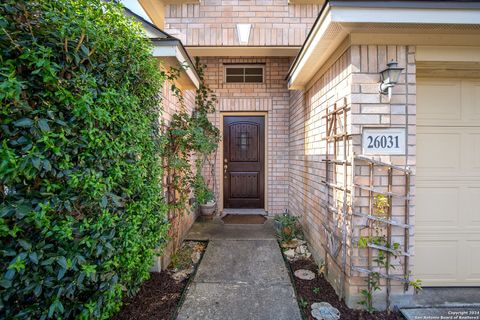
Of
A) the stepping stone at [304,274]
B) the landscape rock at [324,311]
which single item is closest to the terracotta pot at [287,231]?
the stepping stone at [304,274]

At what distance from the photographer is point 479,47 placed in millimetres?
2051

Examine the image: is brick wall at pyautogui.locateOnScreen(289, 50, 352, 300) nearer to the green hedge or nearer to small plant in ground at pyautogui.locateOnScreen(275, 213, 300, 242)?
small plant in ground at pyautogui.locateOnScreen(275, 213, 300, 242)

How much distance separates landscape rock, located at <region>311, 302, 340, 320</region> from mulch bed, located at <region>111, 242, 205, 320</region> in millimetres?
1142

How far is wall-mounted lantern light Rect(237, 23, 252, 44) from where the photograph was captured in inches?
151

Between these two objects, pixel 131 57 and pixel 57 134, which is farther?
pixel 131 57

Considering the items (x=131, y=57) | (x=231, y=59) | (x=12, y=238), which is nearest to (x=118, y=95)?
(x=131, y=57)

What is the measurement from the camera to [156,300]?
2176mm

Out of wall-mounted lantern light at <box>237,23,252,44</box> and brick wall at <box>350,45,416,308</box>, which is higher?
wall-mounted lantern light at <box>237,23,252,44</box>

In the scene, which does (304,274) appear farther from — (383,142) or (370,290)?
(383,142)

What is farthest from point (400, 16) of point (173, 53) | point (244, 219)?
point (244, 219)

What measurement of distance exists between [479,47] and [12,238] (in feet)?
11.3

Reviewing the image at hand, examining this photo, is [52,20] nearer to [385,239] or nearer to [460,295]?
[385,239]

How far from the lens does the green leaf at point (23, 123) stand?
108 centimetres

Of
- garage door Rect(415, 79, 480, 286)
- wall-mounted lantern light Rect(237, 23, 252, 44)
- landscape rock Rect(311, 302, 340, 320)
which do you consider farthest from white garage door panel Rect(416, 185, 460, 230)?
wall-mounted lantern light Rect(237, 23, 252, 44)
